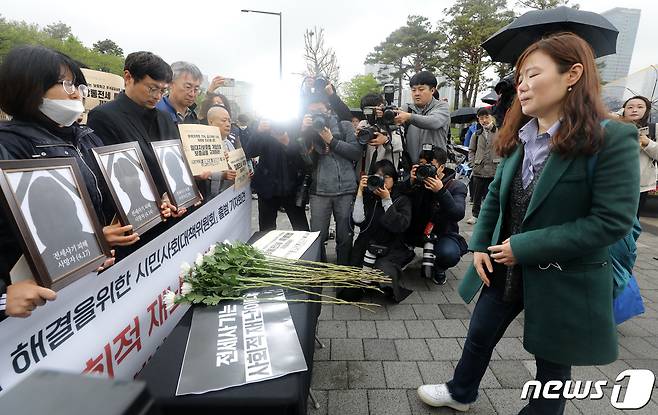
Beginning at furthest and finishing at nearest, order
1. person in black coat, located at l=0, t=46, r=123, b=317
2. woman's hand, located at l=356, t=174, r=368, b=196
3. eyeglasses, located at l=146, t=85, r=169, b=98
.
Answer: woman's hand, located at l=356, t=174, r=368, b=196, eyeglasses, located at l=146, t=85, r=169, b=98, person in black coat, located at l=0, t=46, r=123, b=317

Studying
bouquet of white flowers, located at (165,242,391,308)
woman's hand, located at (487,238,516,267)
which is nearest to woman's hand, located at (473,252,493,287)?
woman's hand, located at (487,238,516,267)

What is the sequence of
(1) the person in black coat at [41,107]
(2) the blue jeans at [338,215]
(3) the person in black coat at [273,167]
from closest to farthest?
(1) the person in black coat at [41,107]
(2) the blue jeans at [338,215]
(3) the person in black coat at [273,167]

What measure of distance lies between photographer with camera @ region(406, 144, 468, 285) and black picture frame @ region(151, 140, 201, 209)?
6.50 feet

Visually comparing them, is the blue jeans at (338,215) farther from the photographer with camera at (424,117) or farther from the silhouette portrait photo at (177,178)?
the silhouette portrait photo at (177,178)

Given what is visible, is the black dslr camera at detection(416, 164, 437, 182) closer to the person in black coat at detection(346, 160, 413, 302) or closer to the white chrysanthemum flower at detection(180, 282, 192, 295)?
the person in black coat at detection(346, 160, 413, 302)

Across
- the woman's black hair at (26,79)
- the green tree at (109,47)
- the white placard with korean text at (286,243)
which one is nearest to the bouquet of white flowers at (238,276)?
the white placard with korean text at (286,243)

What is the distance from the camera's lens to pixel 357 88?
137 ft

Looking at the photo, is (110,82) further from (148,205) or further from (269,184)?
(148,205)

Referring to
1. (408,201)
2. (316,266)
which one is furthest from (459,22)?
(316,266)

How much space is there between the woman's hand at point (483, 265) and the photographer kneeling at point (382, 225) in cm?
160

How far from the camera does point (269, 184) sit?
3.98 metres

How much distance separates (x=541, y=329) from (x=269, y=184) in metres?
3.01

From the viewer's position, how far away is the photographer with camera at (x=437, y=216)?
353 centimetres

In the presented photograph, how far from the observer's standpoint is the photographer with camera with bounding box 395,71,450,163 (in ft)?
11.6
